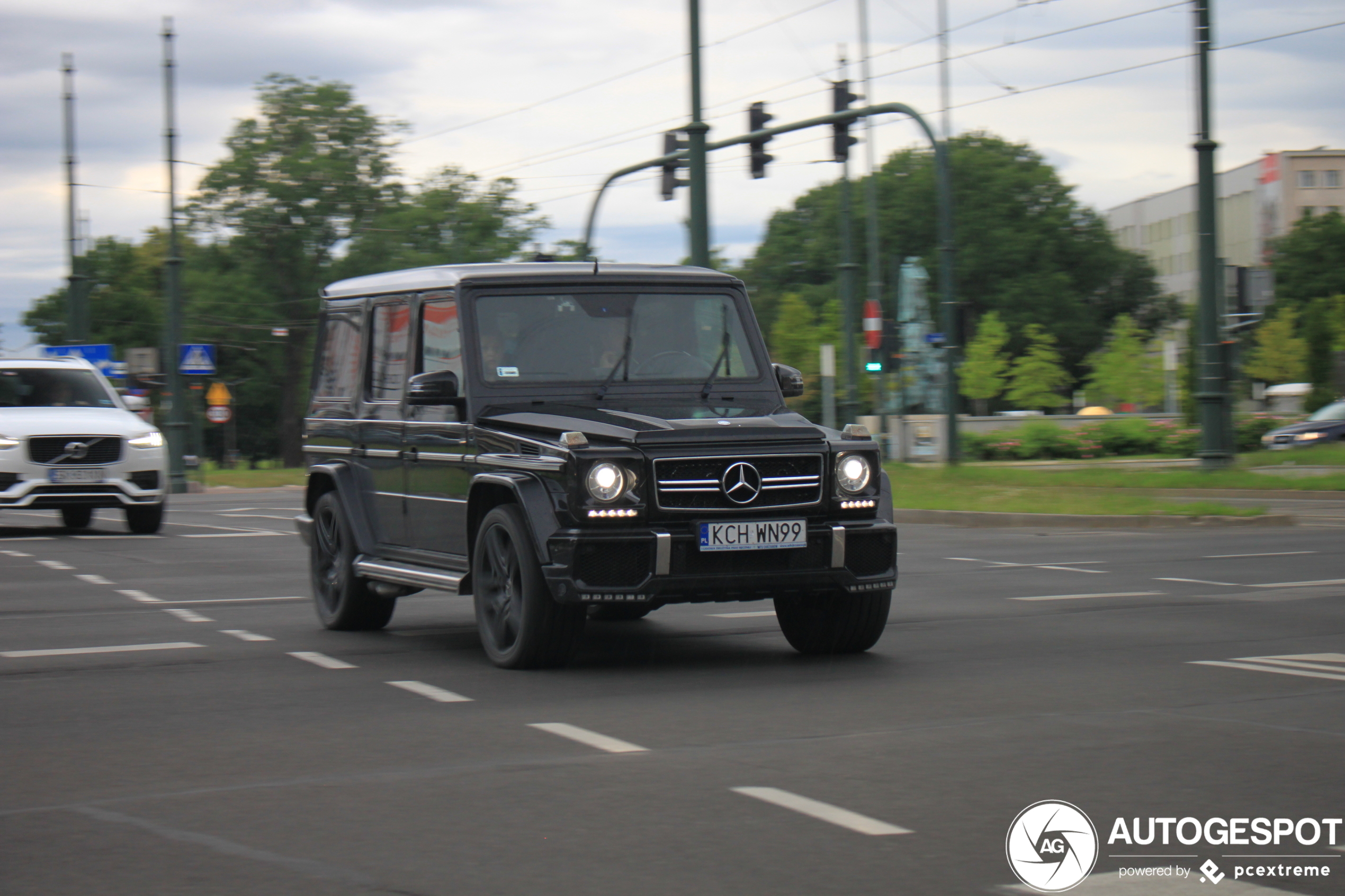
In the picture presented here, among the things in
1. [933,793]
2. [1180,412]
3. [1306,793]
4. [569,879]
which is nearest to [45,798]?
[569,879]

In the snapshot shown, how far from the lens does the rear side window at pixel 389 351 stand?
9.63 meters

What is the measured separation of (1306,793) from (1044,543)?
485 inches

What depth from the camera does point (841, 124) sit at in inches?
979

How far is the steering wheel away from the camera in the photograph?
29.8 feet

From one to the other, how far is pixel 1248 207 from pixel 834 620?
116456 millimetres

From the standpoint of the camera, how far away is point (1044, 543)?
17.4 m

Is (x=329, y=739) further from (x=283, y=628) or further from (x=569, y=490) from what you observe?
(x=283, y=628)

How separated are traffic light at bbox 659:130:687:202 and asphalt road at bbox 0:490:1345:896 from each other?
16.2 meters

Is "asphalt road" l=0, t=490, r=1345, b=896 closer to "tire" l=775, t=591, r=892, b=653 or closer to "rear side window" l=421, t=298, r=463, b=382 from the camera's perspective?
"tire" l=775, t=591, r=892, b=653

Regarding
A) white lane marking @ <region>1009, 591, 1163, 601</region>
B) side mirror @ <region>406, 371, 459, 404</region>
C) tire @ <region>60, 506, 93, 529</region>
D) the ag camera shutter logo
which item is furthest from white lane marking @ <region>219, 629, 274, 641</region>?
tire @ <region>60, 506, 93, 529</region>

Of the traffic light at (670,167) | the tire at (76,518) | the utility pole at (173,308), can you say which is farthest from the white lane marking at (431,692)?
the utility pole at (173,308)

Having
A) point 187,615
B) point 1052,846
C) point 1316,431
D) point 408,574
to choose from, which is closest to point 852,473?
point 408,574

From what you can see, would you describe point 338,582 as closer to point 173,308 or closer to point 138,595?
point 138,595

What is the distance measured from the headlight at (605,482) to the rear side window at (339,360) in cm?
292
